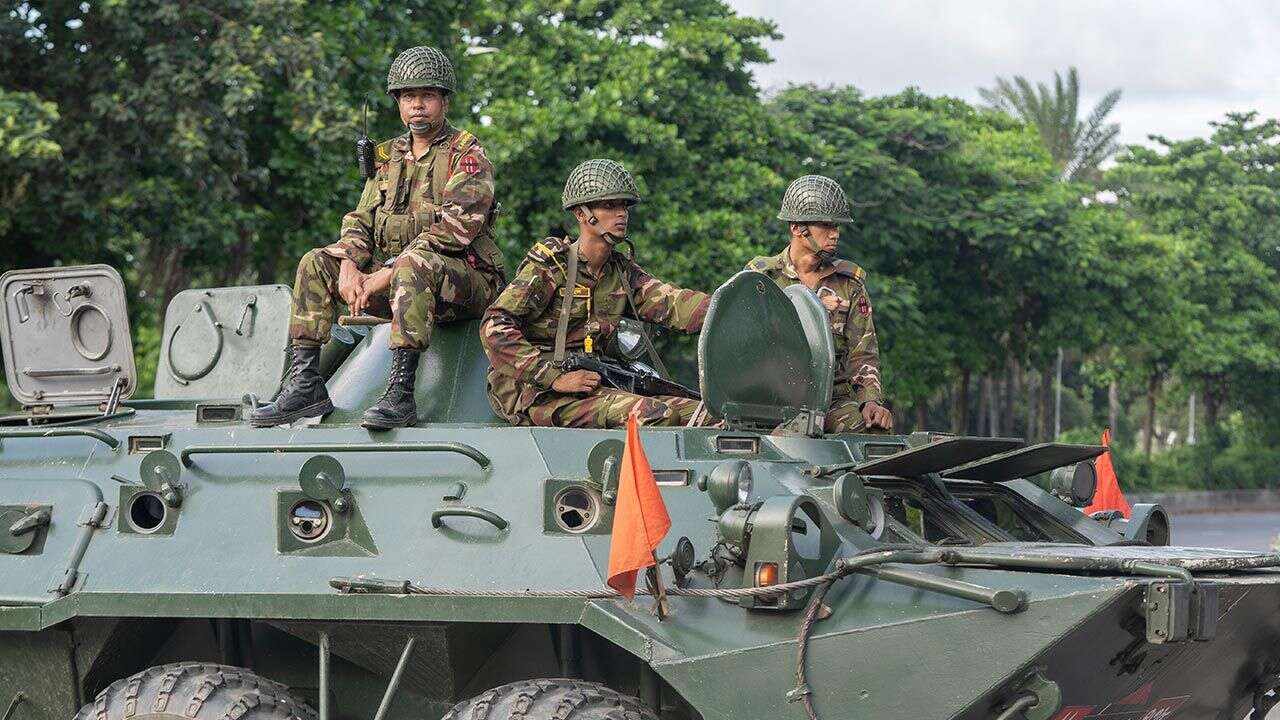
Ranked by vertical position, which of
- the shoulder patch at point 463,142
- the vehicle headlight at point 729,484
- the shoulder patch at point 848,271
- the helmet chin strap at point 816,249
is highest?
the shoulder patch at point 463,142

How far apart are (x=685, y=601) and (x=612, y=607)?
269mm

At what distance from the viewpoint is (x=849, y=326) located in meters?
9.91

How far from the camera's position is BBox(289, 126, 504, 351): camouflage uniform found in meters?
8.43

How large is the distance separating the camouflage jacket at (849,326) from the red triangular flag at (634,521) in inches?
117

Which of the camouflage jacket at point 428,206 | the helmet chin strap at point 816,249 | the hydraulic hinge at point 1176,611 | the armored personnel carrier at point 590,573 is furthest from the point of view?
the helmet chin strap at point 816,249

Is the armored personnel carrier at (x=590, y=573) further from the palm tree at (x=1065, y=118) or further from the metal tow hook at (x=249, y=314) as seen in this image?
the palm tree at (x=1065, y=118)

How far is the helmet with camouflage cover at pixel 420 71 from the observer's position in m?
8.99

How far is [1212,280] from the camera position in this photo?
40531 mm

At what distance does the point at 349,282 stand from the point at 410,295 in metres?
0.63

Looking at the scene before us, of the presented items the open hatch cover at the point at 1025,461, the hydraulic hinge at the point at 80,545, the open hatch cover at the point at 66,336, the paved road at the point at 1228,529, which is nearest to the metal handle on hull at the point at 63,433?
the hydraulic hinge at the point at 80,545

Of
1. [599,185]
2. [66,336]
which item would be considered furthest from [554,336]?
[66,336]

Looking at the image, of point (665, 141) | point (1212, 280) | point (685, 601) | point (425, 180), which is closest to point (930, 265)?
point (665, 141)

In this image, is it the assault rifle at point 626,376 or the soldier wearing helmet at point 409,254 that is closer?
the soldier wearing helmet at point 409,254

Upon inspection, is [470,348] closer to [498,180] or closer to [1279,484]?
[498,180]
